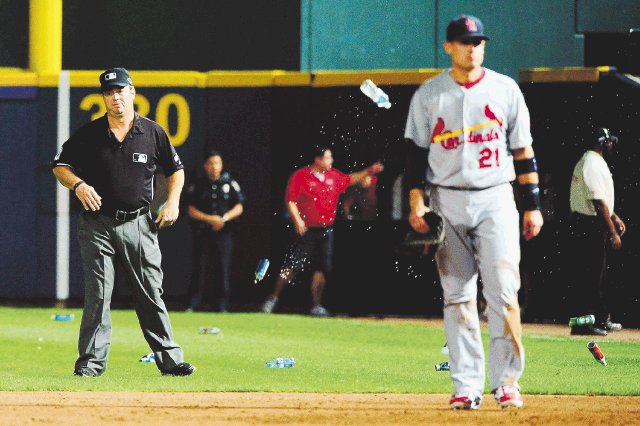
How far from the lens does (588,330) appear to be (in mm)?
14641

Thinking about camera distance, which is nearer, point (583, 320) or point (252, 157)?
point (583, 320)

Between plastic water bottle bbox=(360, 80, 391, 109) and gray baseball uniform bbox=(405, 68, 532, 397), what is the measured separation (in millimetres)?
9338

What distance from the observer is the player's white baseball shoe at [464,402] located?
25.7 feet

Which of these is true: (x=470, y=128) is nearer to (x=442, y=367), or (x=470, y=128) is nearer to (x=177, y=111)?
(x=442, y=367)

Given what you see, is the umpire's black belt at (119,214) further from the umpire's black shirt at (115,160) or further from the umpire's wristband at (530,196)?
the umpire's wristband at (530,196)

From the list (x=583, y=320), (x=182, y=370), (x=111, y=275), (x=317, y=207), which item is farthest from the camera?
(x=317, y=207)

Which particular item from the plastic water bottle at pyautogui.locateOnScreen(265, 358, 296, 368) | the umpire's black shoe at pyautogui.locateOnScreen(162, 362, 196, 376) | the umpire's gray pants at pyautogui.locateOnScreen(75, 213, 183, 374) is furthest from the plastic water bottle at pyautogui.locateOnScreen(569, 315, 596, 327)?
the umpire's gray pants at pyautogui.locateOnScreen(75, 213, 183, 374)

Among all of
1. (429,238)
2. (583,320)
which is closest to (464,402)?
(429,238)

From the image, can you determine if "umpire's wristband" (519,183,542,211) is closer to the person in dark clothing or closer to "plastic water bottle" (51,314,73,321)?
"plastic water bottle" (51,314,73,321)

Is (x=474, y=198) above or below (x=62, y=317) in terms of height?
above

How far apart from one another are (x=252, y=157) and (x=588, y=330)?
600cm

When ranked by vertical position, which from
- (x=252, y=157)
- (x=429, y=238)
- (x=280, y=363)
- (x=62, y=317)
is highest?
(x=429, y=238)

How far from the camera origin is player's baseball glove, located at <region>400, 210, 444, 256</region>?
310 inches

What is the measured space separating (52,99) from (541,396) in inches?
452
